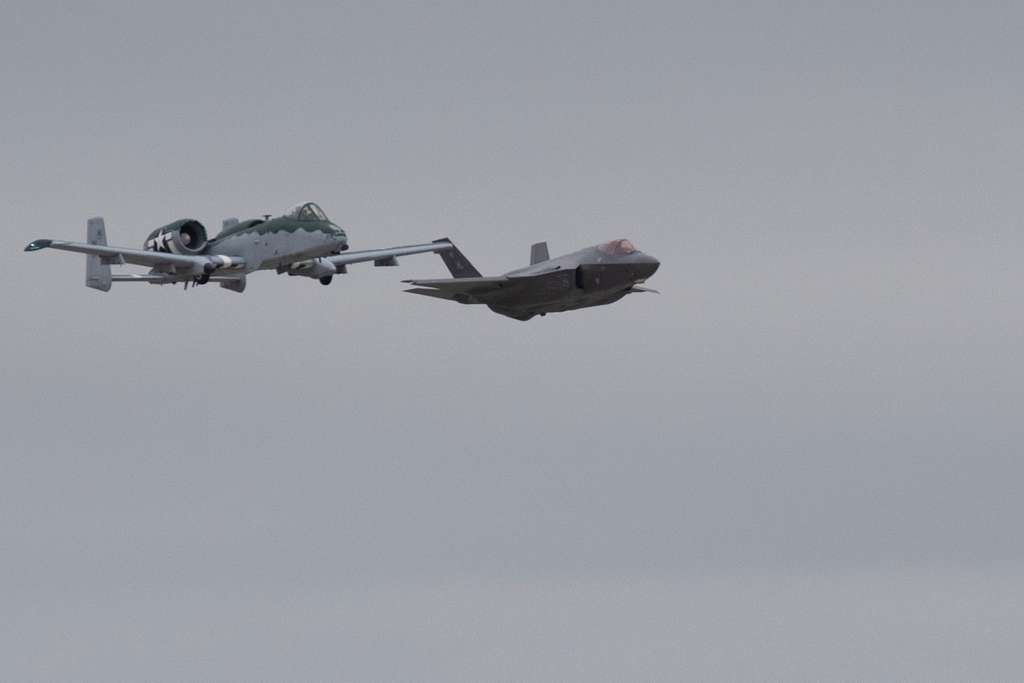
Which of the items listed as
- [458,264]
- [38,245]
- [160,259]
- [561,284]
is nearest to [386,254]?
[458,264]

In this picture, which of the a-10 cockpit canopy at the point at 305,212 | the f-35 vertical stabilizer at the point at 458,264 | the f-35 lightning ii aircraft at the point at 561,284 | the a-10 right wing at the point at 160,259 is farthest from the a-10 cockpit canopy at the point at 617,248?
the a-10 right wing at the point at 160,259

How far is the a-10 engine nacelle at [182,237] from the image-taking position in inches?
5768

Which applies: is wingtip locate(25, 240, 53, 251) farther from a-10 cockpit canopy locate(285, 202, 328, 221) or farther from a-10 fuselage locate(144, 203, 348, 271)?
a-10 cockpit canopy locate(285, 202, 328, 221)

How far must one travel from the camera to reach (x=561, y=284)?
148 m

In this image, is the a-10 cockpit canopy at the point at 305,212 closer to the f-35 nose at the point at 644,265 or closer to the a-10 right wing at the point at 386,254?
the a-10 right wing at the point at 386,254

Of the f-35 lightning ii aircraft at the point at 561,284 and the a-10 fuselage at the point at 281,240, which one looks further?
the f-35 lightning ii aircraft at the point at 561,284

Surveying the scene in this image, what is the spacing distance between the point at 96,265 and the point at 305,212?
12.7m

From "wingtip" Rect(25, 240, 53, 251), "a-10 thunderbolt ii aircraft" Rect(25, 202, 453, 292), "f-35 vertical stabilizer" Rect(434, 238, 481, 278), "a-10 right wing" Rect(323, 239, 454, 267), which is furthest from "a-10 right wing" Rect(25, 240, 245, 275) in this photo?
"f-35 vertical stabilizer" Rect(434, 238, 481, 278)

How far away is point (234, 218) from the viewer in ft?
483

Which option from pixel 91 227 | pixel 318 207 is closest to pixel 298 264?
pixel 318 207

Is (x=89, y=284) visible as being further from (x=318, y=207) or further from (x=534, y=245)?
(x=534, y=245)

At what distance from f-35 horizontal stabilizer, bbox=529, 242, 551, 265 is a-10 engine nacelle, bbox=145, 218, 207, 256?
21.1 meters

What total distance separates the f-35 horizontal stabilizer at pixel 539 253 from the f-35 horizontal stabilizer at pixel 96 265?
88.9 ft

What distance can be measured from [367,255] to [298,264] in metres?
7.33
